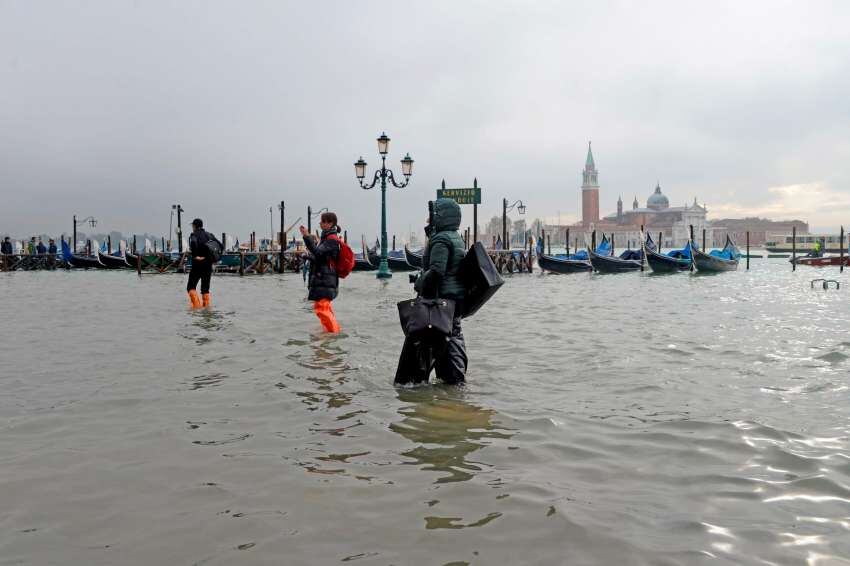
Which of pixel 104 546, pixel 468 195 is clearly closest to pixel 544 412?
pixel 104 546

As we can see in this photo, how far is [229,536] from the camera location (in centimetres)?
255

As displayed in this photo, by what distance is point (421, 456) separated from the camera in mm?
3598

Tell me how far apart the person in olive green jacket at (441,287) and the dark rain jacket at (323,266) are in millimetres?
2933

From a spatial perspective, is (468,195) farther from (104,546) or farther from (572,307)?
(104,546)

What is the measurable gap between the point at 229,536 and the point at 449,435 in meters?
1.74

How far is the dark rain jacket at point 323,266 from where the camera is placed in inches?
315

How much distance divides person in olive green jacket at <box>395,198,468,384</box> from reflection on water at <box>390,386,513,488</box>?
162 mm

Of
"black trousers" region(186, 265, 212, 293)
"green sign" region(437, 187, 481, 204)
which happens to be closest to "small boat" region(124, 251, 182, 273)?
"green sign" region(437, 187, 481, 204)

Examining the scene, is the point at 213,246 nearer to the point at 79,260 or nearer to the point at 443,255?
the point at 443,255

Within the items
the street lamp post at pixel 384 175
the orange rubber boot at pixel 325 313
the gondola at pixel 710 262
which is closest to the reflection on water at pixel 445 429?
the orange rubber boot at pixel 325 313

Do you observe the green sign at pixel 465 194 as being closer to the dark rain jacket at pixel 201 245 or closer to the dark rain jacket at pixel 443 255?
the dark rain jacket at pixel 201 245

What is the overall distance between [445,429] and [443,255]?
4.86 ft

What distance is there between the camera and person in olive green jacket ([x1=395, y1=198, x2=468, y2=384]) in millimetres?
5086

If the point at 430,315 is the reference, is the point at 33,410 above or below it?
below
